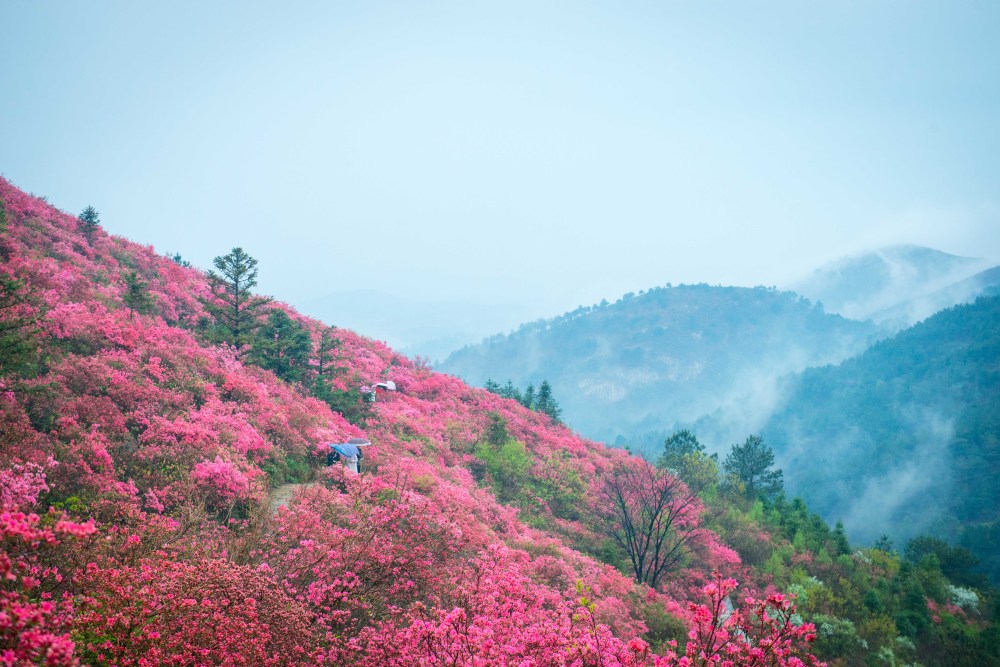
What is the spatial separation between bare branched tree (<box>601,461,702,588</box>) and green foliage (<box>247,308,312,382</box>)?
51.8ft

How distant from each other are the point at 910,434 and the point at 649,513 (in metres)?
109

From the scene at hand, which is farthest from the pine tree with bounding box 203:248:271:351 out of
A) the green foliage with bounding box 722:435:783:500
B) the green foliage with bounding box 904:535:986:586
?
the green foliage with bounding box 722:435:783:500

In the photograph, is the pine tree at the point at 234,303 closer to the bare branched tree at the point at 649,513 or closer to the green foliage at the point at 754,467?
the bare branched tree at the point at 649,513

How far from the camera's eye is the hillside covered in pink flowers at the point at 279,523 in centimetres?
465

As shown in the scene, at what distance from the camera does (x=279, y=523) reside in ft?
→ 29.6

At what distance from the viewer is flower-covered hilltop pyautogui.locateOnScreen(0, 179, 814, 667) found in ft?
15.3

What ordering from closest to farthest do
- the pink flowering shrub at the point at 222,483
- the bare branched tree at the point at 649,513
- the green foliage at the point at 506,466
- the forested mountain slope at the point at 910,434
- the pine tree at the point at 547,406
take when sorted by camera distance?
the pink flowering shrub at the point at 222,483, the bare branched tree at the point at 649,513, the green foliage at the point at 506,466, the pine tree at the point at 547,406, the forested mountain slope at the point at 910,434

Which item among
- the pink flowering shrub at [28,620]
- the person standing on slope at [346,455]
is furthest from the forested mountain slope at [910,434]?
the pink flowering shrub at [28,620]

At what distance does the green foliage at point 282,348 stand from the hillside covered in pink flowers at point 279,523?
0.49 metres

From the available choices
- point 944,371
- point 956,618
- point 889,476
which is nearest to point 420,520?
point 956,618

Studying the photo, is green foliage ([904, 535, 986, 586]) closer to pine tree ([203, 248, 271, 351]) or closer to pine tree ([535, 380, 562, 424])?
pine tree ([535, 380, 562, 424])

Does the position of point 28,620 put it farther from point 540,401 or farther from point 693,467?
point 540,401

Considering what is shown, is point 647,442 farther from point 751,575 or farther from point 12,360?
point 12,360

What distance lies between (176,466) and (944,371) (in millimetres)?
147665
